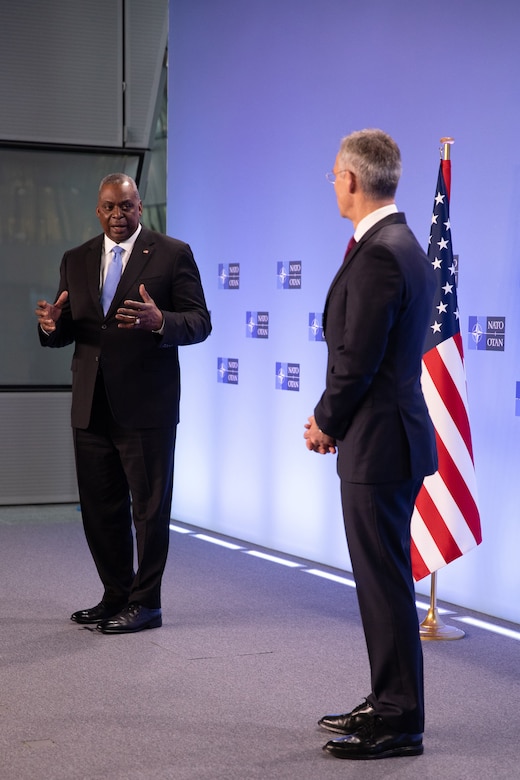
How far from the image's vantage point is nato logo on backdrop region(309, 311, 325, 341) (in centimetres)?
629

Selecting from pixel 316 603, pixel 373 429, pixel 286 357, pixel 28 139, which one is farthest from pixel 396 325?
Result: pixel 28 139

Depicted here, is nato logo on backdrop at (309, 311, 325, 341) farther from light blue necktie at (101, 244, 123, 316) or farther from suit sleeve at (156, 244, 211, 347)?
light blue necktie at (101, 244, 123, 316)

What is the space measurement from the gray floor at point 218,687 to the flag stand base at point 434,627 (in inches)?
2.6

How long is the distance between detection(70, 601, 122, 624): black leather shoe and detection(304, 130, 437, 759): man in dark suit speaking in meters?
1.74

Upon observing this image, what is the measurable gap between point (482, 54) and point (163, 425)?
2.20 m

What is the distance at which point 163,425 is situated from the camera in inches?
182

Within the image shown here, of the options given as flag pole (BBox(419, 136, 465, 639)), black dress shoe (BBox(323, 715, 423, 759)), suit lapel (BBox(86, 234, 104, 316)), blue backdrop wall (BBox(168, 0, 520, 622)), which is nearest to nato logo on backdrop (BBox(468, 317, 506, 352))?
blue backdrop wall (BBox(168, 0, 520, 622))

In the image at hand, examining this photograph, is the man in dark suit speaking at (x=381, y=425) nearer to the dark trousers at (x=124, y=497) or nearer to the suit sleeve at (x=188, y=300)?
the suit sleeve at (x=188, y=300)

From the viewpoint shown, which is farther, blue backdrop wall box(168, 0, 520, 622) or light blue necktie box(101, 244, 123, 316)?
blue backdrop wall box(168, 0, 520, 622)

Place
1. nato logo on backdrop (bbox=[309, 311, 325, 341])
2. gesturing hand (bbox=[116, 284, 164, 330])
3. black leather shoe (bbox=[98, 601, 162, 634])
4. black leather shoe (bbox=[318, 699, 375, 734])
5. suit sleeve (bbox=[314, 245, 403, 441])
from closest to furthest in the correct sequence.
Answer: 1. suit sleeve (bbox=[314, 245, 403, 441])
2. black leather shoe (bbox=[318, 699, 375, 734])
3. gesturing hand (bbox=[116, 284, 164, 330])
4. black leather shoe (bbox=[98, 601, 162, 634])
5. nato logo on backdrop (bbox=[309, 311, 325, 341])

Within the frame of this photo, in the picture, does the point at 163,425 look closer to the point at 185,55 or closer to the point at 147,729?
the point at 147,729

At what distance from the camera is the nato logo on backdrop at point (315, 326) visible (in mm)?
6292

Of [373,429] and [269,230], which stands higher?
[269,230]

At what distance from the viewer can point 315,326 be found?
20.8 ft
